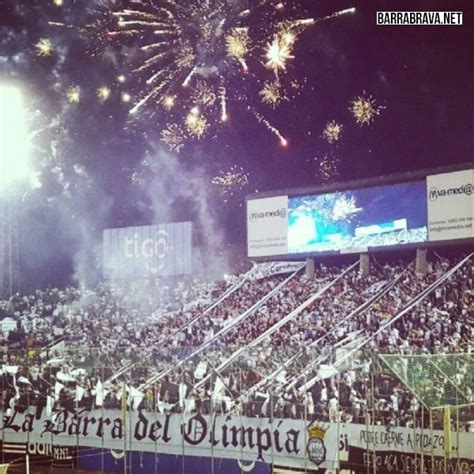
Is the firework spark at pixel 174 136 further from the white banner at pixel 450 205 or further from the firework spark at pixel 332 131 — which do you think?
the white banner at pixel 450 205

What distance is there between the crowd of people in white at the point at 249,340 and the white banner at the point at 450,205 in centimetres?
64

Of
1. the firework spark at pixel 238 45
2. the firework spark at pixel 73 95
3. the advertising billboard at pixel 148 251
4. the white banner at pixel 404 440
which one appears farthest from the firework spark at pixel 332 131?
the white banner at pixel 404 440

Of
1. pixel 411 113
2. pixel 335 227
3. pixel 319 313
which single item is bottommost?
pixel 319 313

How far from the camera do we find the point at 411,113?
54.1 ft

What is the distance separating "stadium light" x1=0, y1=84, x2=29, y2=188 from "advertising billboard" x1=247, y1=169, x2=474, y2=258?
270 inches

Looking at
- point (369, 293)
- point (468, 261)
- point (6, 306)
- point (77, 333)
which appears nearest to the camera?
point (468, 261)

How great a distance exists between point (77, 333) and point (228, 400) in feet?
31.2

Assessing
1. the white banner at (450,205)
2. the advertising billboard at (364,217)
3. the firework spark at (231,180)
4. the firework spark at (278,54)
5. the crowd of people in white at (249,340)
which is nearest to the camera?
the crowd of people in white at (249,340)

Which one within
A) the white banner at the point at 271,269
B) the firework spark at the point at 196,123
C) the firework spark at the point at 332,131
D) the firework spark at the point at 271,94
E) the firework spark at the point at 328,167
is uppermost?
the firework spark at the point at 271,94

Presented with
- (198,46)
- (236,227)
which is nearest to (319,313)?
(236,227)

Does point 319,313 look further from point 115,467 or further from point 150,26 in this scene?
point 150,26

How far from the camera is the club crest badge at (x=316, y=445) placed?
9359mm

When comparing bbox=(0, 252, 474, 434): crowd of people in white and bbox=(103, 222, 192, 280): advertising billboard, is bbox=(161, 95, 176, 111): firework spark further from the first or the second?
bbox=(0, 252, 474, 434): crowd of people in white

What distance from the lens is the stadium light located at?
2025 cm
